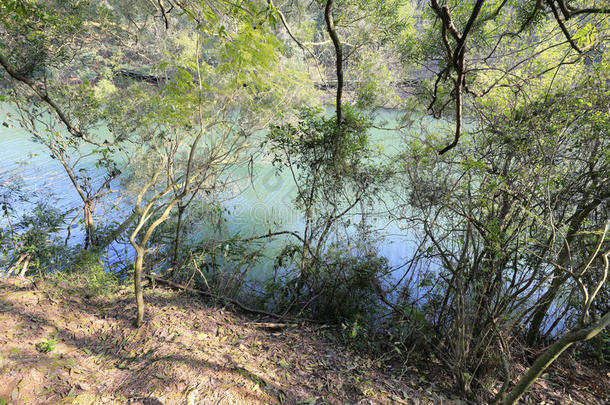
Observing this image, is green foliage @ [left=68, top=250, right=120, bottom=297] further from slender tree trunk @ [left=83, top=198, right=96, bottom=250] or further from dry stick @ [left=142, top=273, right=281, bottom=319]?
slender tree trunk @ [left=83, top=198, right=96, bottom=250]

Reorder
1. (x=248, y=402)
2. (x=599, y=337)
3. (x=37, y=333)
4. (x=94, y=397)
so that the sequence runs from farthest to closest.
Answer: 1. (x=599, y=337)
2. (x=37, y=333)
3. (x=248, y=402)
4. (x=94, y=397)

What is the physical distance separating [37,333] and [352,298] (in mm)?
3409

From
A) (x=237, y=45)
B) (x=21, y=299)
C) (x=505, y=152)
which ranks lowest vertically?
(x=21, y=299)

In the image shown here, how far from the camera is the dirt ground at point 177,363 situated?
6.64 ft

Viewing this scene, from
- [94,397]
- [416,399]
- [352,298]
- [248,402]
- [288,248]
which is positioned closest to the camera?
[94,397]

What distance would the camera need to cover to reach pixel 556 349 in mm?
1627

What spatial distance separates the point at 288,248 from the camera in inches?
180

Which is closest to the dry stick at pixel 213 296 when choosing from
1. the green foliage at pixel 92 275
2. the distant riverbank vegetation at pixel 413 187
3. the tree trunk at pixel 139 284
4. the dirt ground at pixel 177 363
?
the distant riverbank vegetation at pixel 413 187

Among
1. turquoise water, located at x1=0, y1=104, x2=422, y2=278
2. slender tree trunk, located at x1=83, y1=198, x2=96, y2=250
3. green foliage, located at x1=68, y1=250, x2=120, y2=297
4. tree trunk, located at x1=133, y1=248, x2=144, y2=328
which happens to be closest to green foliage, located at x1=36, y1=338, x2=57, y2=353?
tree trunk, located at x1=133, y1=248, x2=144, y2=328

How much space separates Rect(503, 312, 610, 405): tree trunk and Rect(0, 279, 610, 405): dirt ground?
1070 mm

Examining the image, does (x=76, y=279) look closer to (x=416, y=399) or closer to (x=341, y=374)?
(x=341, y=374)

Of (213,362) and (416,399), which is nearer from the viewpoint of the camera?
(213,362)

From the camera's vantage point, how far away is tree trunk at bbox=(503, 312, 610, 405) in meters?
1.47

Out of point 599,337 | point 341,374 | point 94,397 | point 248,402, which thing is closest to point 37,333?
point 94,397
